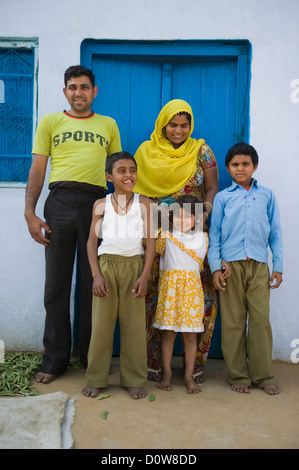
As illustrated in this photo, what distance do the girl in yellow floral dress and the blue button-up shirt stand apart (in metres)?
0.13

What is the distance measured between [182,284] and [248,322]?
56cm

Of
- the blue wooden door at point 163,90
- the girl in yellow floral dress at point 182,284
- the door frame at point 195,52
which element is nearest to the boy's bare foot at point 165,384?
the girl in yellow floral dress at point 182,284

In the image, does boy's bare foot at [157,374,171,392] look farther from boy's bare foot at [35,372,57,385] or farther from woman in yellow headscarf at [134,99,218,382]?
boy's bare foot at [35,372,57,385]

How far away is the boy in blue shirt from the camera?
3170 mm

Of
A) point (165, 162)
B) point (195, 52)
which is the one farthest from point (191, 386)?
point (195, 52)

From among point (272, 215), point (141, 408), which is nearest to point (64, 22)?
point (272, 215)

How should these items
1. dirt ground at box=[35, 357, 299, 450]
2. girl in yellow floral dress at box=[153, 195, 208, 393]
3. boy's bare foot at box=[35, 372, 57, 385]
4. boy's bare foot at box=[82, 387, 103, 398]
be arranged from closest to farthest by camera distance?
dirt ground at box=[35, 357, 299, 450], boy's bare foot at box=[82, 387, 103, 398], girl in yellow floral dress at box=[153, 195, 208, 393], boy's bare foot at box=[35, 372, 57, 385]

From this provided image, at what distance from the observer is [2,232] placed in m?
3.86

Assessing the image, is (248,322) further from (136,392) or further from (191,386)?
(136,392)

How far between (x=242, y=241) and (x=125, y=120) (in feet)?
4.95

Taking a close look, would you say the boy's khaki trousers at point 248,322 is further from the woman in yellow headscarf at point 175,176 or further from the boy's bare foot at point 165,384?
the boy's bare foot at point 165,384

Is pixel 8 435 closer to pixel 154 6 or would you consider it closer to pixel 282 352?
pixel 282 352

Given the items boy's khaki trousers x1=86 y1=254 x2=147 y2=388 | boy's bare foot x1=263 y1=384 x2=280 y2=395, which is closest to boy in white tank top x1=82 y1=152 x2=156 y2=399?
boy's khaki trousers x1=86 y1=254 x2=147 y2=388

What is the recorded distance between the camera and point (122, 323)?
305cm
